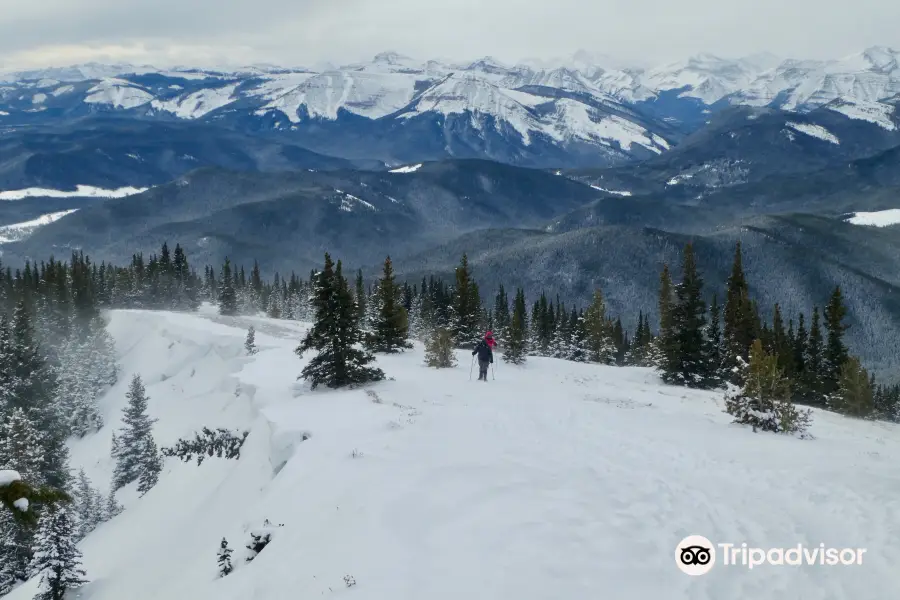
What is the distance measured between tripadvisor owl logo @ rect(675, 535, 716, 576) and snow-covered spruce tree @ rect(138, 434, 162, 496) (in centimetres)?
2404

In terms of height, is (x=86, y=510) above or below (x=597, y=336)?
above

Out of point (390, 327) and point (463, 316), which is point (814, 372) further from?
point (390, 327)

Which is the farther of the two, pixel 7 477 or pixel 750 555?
pixel 750 555

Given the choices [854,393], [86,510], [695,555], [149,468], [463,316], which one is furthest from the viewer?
[463,316]

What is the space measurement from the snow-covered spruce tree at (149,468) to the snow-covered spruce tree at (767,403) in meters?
24.1

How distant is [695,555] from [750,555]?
976mm

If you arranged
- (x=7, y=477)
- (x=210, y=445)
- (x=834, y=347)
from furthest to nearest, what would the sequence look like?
(x=834, y=347), (x=210, y=445), (x=7, y=477)

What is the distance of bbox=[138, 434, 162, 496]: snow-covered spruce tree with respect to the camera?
28.8 meters

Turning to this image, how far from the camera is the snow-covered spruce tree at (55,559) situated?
19141 mm

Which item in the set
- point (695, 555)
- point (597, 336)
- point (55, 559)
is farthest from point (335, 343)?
point (597, 336)

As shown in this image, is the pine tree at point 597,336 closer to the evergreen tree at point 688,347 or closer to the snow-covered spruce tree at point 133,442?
the evergreen tree at point 688,347

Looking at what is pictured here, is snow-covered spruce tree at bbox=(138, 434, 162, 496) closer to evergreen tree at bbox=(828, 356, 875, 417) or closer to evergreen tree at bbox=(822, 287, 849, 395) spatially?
evergreen tree at bbox=(828, 356, 875, 417)

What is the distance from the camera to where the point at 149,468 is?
29859 mm

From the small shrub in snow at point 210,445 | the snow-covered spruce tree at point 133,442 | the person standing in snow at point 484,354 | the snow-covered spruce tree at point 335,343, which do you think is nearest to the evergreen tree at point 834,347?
the person standing in snow at point 484,354
